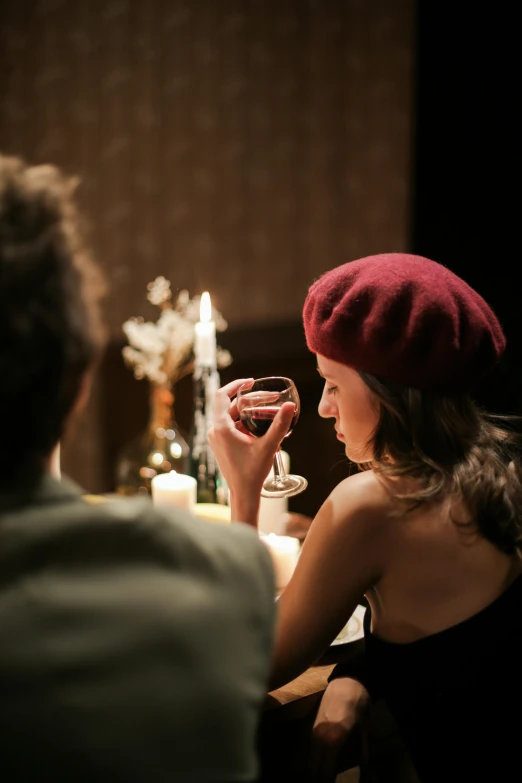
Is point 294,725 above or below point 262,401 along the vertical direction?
below

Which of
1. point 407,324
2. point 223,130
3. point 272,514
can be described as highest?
point 223,130

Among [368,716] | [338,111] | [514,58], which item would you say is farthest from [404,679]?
[338,111]

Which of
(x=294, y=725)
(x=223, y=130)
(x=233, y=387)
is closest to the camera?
(x=294, y=725)

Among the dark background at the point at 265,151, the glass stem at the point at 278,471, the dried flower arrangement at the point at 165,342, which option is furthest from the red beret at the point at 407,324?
the dark background at the point at 265,151

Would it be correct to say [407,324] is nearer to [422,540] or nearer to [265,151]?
[422,540]

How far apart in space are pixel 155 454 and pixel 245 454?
743 millimetres

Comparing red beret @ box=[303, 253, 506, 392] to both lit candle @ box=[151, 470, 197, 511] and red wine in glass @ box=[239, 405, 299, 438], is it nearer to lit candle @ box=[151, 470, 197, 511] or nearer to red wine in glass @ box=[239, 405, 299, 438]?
red wine in glass @ box=[239, 405, 299, 438]

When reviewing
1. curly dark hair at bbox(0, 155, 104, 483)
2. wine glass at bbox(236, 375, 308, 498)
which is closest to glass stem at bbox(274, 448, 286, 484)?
wine glass at bbox(236, 375, 308, 498)

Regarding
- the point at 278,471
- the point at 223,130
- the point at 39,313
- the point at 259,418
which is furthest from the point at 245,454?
the point at 223,130

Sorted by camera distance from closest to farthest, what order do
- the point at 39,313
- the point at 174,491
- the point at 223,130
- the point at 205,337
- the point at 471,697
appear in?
the point at 39,313 → the point at 471,697 → the point at 174,491 → the point at 205,337 → the point at 223,130

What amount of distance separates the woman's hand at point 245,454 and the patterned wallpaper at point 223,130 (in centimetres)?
243

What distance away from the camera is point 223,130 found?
369 centimetres

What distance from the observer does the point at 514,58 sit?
10.3ft

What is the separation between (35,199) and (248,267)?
3.20m
